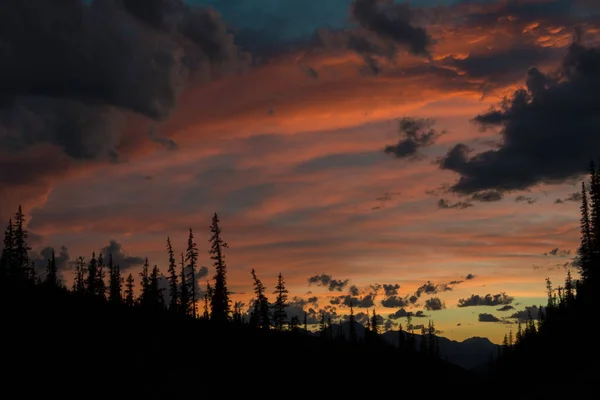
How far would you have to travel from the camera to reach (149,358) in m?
69.1

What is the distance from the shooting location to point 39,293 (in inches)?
3014

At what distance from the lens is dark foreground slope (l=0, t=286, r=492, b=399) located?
62.2 metres

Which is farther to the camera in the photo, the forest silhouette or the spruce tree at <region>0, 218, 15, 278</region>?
the spruce tree at <region>0, 218, 15, 278</region>

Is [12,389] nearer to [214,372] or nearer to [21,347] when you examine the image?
[21,347]

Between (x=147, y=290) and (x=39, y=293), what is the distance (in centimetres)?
4218

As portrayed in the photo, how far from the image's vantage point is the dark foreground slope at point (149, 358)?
62.2m

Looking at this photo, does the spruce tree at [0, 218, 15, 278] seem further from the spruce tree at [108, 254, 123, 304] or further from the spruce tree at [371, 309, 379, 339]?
the spruce tree at [371, 309, 379, 339]

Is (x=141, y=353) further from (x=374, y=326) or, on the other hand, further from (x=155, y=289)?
(x=374, y=326)

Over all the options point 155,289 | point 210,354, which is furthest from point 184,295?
point 210,354

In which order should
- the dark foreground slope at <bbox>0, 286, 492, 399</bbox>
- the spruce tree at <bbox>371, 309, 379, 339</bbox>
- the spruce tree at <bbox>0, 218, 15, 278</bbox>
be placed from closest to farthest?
the dark foreground slope at <bbox>0, 286, 492, 399</bbox> < the spruce tree at <bbox>0, 218, 15, 278</bbox> < the spruce tree at <bbox>371, 309, 379, 339</bbox>

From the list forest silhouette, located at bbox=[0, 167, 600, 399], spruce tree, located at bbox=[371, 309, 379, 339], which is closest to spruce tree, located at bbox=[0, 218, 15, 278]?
forest silhouette, located at bbox=[0, 167, 600, 399]

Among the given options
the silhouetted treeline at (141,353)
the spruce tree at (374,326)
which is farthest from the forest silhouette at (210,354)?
the spruce tree at (374,326)

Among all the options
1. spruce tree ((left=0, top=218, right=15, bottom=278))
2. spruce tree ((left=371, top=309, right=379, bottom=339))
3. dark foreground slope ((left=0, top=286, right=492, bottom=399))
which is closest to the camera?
dark foreground slope ((left=0, top=286, right=492, bottom=399))

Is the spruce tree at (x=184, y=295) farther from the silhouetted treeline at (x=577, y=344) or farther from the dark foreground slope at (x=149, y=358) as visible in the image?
the silhouetted treeline at (x=577, y=344)
